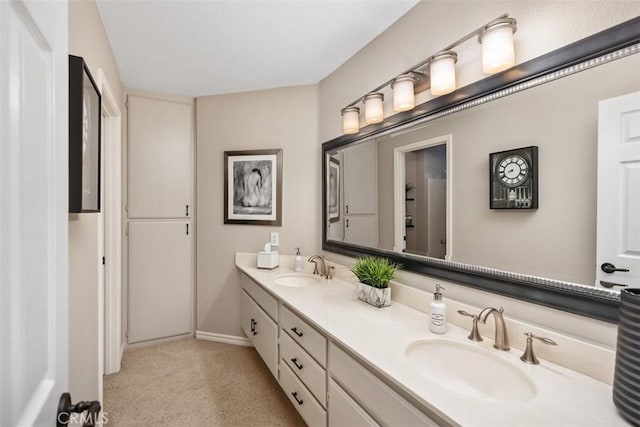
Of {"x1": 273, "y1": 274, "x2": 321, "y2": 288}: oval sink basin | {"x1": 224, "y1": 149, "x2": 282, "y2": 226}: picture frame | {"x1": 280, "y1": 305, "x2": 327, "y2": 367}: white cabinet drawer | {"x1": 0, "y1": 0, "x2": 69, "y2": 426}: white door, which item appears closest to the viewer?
{"x1": 0, "y1": 0, "x2": 69, "y2": 426}: white door

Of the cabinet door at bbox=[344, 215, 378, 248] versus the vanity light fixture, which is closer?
the vanity light fixture

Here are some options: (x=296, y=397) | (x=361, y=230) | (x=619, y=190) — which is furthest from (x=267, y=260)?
(x=619, y=190)

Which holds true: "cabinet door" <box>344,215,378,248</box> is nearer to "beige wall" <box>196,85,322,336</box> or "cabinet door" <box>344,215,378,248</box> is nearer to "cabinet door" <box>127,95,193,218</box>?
"beige wall" <box>196,85,322,336</box>

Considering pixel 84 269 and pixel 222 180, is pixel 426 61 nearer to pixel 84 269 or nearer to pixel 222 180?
pixel 84 269

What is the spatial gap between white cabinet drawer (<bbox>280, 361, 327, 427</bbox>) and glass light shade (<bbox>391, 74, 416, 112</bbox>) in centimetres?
156

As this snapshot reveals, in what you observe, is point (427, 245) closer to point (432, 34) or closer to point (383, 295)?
point (383, 295)

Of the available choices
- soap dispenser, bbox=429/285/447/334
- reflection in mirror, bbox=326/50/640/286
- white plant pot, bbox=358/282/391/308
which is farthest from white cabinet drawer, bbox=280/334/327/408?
reflection in mirror, bbox=326/50/640/286

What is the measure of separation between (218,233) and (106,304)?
3.38 feet

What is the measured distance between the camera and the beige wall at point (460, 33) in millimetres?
988

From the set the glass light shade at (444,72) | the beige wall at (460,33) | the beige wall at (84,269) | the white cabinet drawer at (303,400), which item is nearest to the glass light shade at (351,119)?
the beige wall at (460,33)

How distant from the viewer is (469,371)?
118 centimetres

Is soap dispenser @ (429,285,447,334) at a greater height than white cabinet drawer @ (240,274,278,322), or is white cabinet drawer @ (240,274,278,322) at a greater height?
soap dispenser @ (429,285,447,334)

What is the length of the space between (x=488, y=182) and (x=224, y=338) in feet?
8.87

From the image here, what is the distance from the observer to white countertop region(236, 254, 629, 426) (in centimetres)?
79
